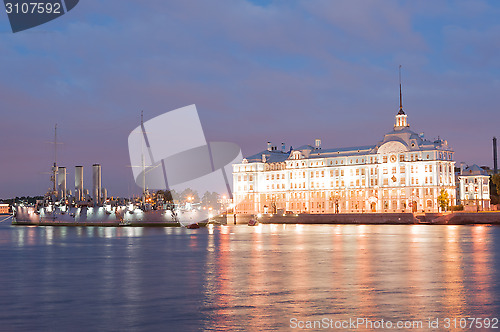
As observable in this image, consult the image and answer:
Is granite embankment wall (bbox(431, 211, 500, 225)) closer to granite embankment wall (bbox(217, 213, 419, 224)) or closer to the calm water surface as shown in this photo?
granite embankment wall (bbox(217, 213, 419, 224))

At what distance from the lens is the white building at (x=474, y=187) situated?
151 m

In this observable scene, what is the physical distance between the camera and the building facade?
142 metres

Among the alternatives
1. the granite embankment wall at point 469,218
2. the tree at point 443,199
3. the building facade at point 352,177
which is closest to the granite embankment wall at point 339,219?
the granite embankment wall at point 469,218

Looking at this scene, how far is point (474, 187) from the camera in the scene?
501ft

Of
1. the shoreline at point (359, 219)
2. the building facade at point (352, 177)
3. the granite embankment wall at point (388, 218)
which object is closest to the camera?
the granite embankment wall at point (388, 218)

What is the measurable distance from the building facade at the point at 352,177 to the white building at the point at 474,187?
37.9 feet

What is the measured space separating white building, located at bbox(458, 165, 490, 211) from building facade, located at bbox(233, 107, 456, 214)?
11552 mm

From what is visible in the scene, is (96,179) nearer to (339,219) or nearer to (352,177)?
(339,219)

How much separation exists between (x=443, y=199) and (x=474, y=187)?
1003 inches

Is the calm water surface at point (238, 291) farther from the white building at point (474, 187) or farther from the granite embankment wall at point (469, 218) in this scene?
the white building at point (474, 187)

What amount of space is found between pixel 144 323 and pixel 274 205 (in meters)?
151

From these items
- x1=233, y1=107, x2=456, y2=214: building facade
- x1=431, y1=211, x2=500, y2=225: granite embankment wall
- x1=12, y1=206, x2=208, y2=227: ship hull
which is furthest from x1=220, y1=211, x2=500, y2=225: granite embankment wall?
x1=12, y1=206, x2=208, y2=227: ship hull

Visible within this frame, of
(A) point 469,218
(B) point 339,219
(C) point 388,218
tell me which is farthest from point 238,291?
(B) point 339,219

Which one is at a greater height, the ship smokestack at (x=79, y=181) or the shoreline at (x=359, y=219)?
the ship smokestack at (x=79, y=181)
